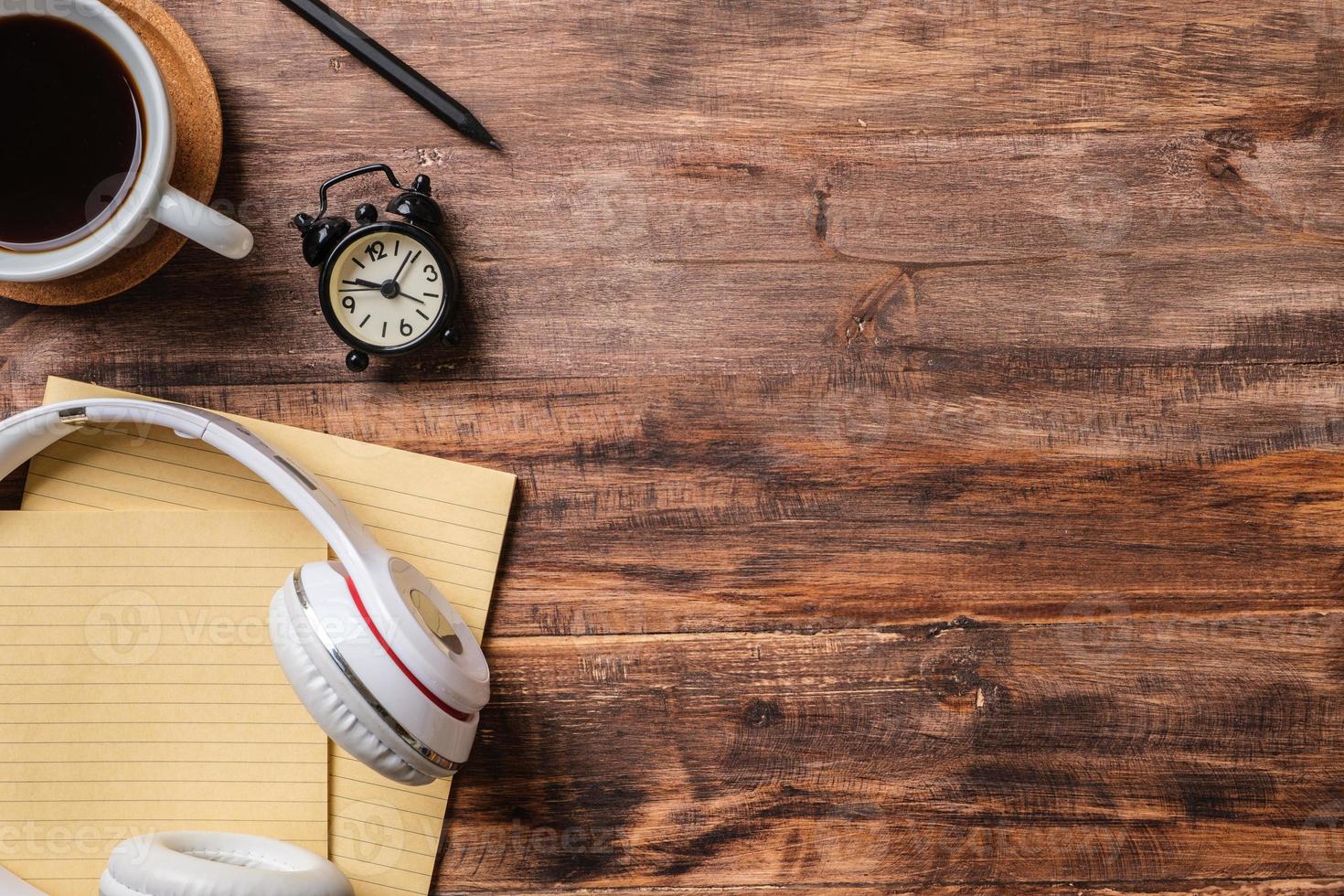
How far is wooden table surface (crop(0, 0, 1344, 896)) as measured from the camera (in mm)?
718

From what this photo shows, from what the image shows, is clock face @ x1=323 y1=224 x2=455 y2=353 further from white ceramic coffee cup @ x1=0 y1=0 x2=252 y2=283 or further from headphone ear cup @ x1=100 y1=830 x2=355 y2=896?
headphone ear cup @ x1=100 y1=830 x2=355 y2=896

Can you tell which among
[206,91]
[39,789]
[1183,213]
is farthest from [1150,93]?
[39,789]

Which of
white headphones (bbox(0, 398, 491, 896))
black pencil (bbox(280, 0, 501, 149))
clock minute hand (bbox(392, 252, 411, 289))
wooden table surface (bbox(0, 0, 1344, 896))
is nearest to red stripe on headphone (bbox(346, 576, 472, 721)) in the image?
white headphones (bbox(0, 398, 491, 896))

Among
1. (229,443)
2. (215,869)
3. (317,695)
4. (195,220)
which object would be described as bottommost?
(215,869)

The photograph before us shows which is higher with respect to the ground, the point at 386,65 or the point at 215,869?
the point at 386,65

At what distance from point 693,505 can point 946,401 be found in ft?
0.73

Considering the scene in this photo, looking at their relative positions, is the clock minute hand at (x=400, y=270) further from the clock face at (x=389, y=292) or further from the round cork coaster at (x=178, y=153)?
the round cork coaster at (x=178, y=153)

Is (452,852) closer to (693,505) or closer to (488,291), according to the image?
(693,505)

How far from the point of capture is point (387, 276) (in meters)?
0.69

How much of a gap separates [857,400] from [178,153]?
0.57 m

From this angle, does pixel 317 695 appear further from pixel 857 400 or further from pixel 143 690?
pixel 857 400

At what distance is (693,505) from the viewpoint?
730 millimetres

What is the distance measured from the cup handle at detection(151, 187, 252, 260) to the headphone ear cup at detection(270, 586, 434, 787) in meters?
0.26

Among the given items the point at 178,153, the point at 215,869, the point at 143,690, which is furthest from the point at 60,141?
the point at 215,869
